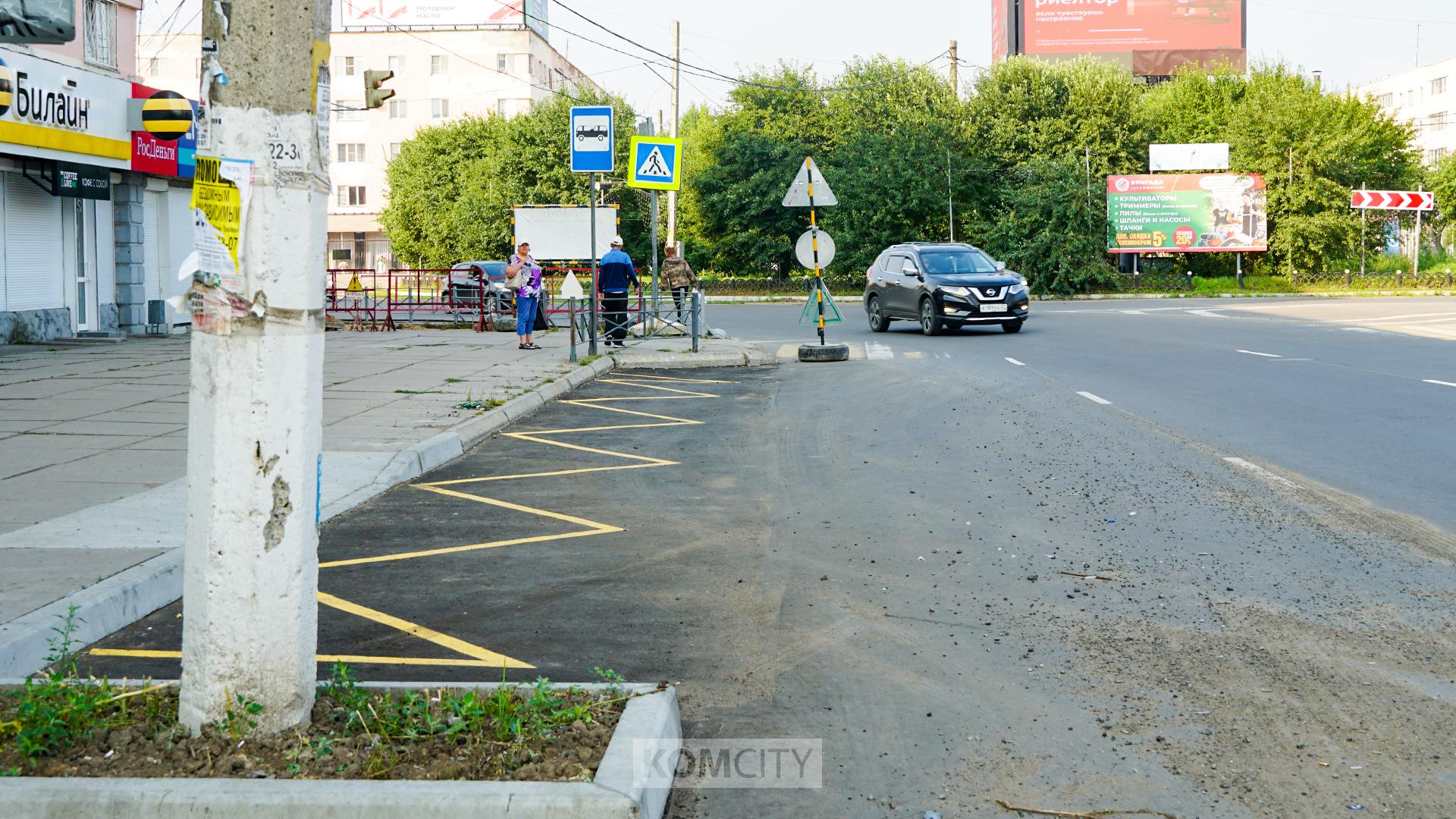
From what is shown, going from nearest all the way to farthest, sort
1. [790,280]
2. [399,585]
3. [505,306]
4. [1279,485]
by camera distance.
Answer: [399,585] → [1279,485] → [505,306] → [790,280]

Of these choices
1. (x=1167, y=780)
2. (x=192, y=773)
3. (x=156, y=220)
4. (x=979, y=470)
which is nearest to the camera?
(x=192, y=773)

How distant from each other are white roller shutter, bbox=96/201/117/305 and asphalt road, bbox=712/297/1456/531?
12.1m

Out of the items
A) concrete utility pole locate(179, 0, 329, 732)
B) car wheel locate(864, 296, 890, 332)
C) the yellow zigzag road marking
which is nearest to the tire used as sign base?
the yellow zigzag road marking

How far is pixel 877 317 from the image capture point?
94.3 feet

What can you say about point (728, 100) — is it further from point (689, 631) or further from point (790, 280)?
point (689, 631)

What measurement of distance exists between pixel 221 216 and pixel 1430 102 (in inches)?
4515

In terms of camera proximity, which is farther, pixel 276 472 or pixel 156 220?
pixel 156 220

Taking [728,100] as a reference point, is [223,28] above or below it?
below

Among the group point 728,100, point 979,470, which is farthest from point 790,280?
point 979,470

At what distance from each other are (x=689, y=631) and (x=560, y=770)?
2027 millimetres

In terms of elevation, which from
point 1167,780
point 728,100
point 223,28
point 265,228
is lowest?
point 1167,780

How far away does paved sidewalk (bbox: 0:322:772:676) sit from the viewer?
20.7ft

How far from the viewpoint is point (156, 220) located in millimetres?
26938

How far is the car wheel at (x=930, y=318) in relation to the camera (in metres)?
26.4
